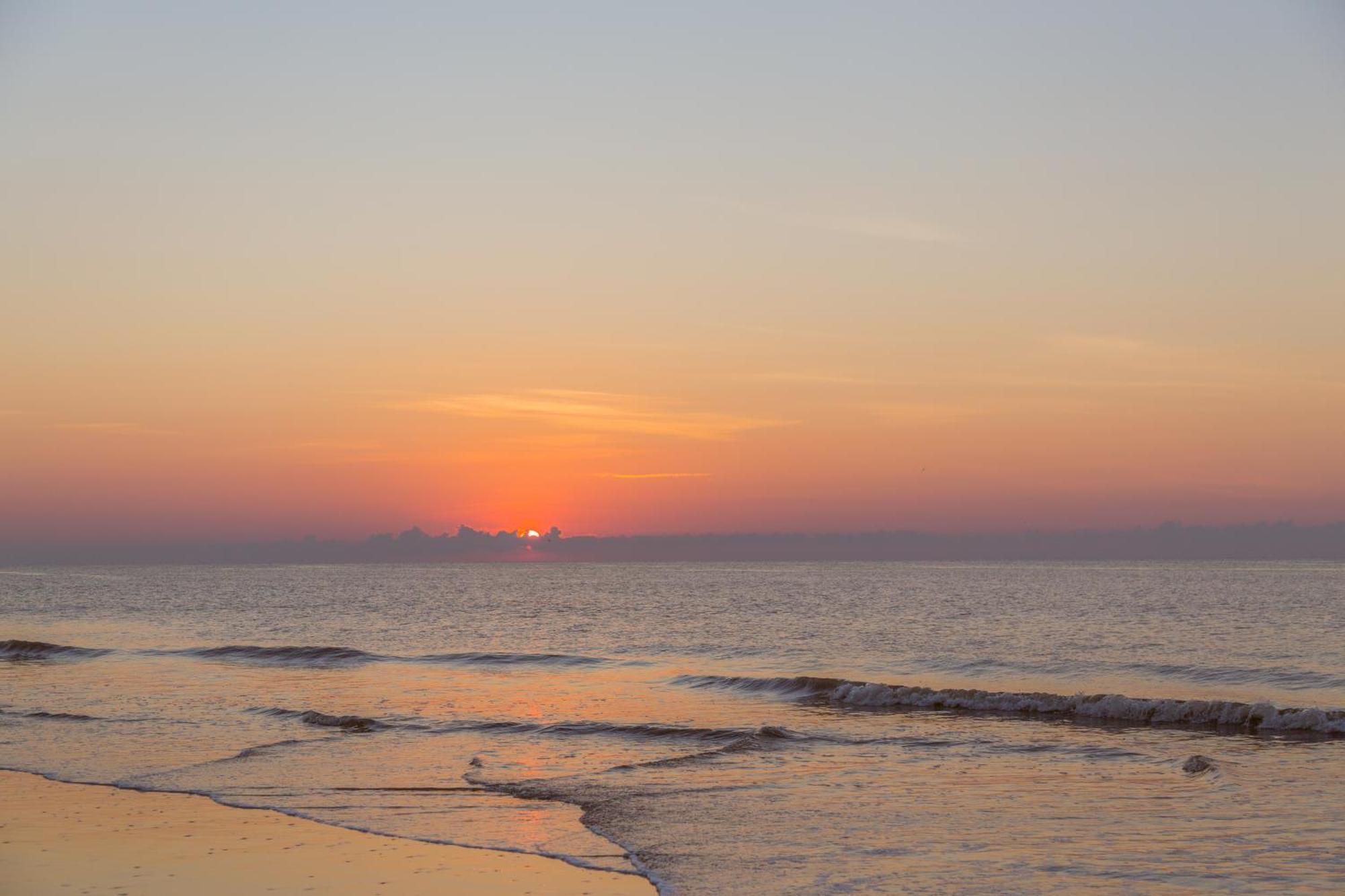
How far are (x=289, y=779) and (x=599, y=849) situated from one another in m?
7.99

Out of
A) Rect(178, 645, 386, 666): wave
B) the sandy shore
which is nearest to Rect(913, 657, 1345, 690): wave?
Rect(178, 645, 386, 666): wave

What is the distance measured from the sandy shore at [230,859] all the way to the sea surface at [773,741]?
29.7 inches

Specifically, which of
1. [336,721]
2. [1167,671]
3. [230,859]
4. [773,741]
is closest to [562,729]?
[773,741]

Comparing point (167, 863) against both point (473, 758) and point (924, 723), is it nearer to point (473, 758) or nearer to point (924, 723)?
point (473, 758)

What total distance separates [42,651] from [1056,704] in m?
44.8

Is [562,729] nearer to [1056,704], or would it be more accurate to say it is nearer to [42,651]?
[1056,704]

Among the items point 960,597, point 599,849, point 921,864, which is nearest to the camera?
point 921,864

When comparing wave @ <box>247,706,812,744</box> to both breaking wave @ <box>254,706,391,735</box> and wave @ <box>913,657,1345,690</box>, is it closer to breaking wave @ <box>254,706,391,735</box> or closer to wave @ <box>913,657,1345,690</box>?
breaking wave @ <box>254,706,391,735</box>

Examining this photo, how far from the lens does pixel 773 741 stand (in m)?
24.7

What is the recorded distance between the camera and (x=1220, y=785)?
A: 61.6 ft

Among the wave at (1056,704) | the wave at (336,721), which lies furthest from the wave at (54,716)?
the wave at (1056,704)

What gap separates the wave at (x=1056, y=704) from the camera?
26.7 metres

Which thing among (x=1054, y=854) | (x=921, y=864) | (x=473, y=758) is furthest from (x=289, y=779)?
(x=1054, y=854)

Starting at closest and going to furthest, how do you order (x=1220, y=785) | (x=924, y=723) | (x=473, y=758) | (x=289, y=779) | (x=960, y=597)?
(x=1220, y=785) → (x=289, y=779) → (x=473, y=758) → (x=924, y=723) → (x=960, y=597)
